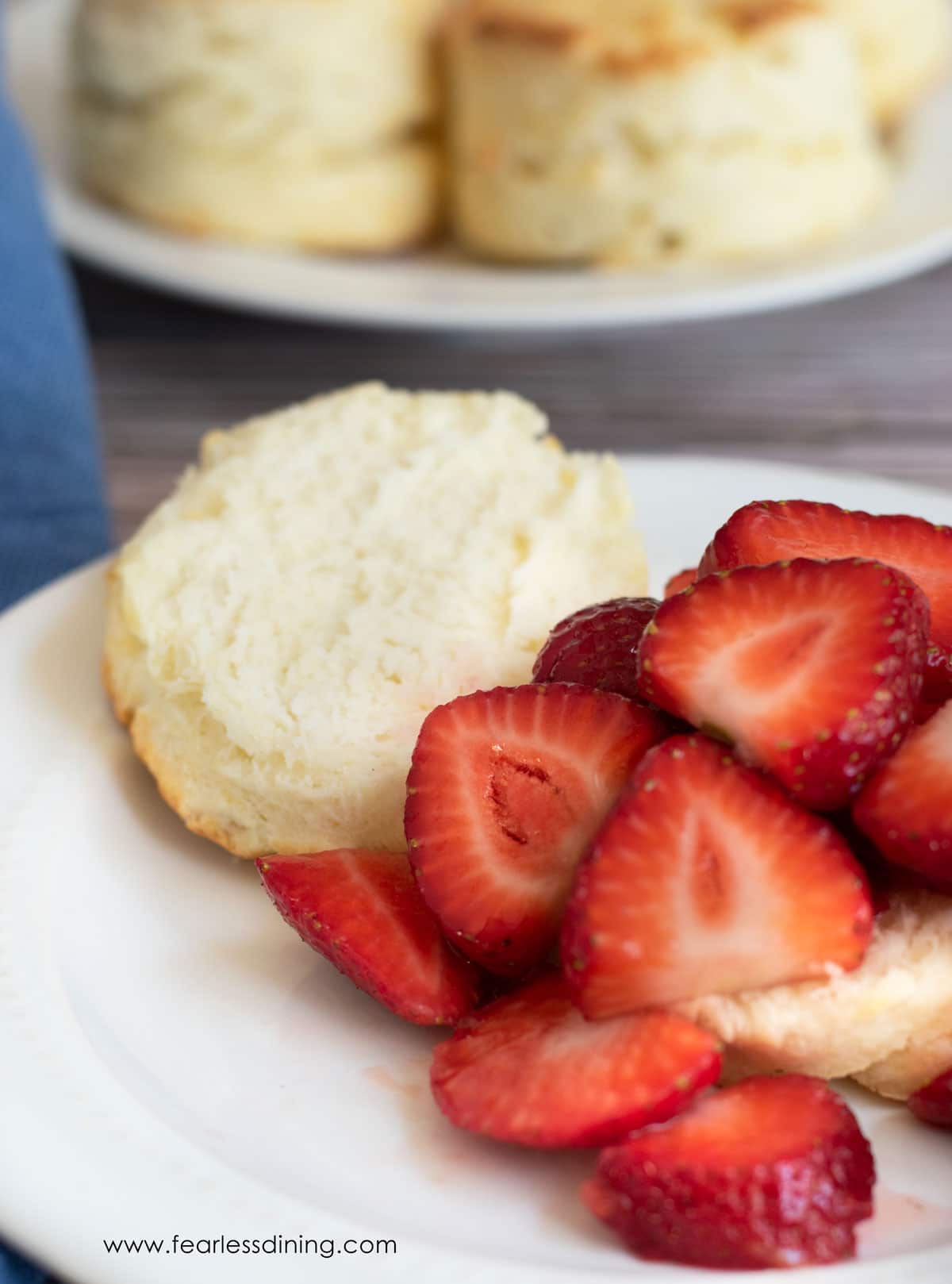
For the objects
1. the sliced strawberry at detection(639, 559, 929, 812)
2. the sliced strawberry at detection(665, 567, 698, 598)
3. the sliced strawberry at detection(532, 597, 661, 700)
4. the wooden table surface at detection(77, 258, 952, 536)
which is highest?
the sliced strawberry at detection(639, 559, 929, 812)

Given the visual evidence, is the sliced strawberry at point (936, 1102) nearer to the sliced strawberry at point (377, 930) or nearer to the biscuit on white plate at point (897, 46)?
the sliced strawberry at point (377, 930)

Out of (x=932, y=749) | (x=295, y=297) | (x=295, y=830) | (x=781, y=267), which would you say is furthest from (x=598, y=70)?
(x=932, y=749)

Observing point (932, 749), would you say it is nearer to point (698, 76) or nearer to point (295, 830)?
point (295, 830)

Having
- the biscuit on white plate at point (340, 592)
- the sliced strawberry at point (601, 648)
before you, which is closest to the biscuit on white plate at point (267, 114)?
the biscuit on white plate at point (340, 592)

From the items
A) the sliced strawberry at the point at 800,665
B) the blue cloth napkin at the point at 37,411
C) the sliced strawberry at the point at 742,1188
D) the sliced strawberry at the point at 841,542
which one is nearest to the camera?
the sliced strawberry at the point at 742,1188

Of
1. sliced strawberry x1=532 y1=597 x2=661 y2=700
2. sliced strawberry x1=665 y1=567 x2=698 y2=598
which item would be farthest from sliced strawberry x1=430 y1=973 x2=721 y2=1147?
sliced strawberry x1=665 y1=567 x2=698 y2=598

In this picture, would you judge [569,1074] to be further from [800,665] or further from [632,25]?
[632,25]

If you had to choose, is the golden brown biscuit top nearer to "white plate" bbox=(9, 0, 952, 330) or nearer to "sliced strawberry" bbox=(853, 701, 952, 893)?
"white plate" bbox=(9, 0, 952, 330)
